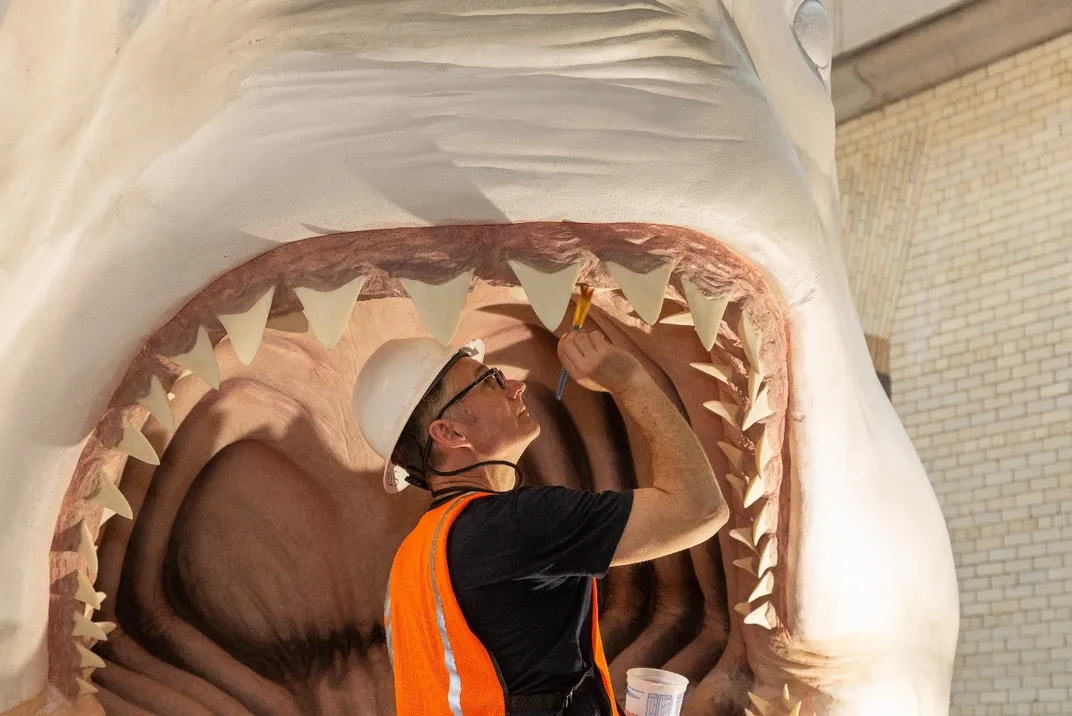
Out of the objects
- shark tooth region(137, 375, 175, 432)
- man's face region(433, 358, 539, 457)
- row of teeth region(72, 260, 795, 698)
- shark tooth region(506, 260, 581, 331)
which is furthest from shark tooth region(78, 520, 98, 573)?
shark tooth region(506, 260, 581, 331)

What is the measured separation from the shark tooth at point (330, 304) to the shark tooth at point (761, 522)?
1.58 feet

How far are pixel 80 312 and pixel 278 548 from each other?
2.17 feet

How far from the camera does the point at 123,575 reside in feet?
4.43

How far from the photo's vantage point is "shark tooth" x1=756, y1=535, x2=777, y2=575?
112 centimetres

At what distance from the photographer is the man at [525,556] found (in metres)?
0.92

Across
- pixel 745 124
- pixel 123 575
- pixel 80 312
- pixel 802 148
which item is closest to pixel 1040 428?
pixel 802 148

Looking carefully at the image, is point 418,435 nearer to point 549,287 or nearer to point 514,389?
point 514,389

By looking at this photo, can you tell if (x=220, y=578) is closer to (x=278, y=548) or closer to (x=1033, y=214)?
(x=278, y=548)

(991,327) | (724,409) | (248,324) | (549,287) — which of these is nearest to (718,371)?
(724,409)

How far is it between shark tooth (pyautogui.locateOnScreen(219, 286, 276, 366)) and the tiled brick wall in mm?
2253

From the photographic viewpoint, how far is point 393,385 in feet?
3.84

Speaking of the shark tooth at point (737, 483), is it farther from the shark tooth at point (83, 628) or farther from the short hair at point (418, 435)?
the shark tooth at point (83, 628)

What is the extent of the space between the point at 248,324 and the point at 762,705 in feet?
2.41

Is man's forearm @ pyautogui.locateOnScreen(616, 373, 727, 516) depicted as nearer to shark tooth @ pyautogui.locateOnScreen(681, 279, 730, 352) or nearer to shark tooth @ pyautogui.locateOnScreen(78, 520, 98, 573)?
shark tooth @ pyautogui.locateOnScreen(681, 279, 730, 352)
